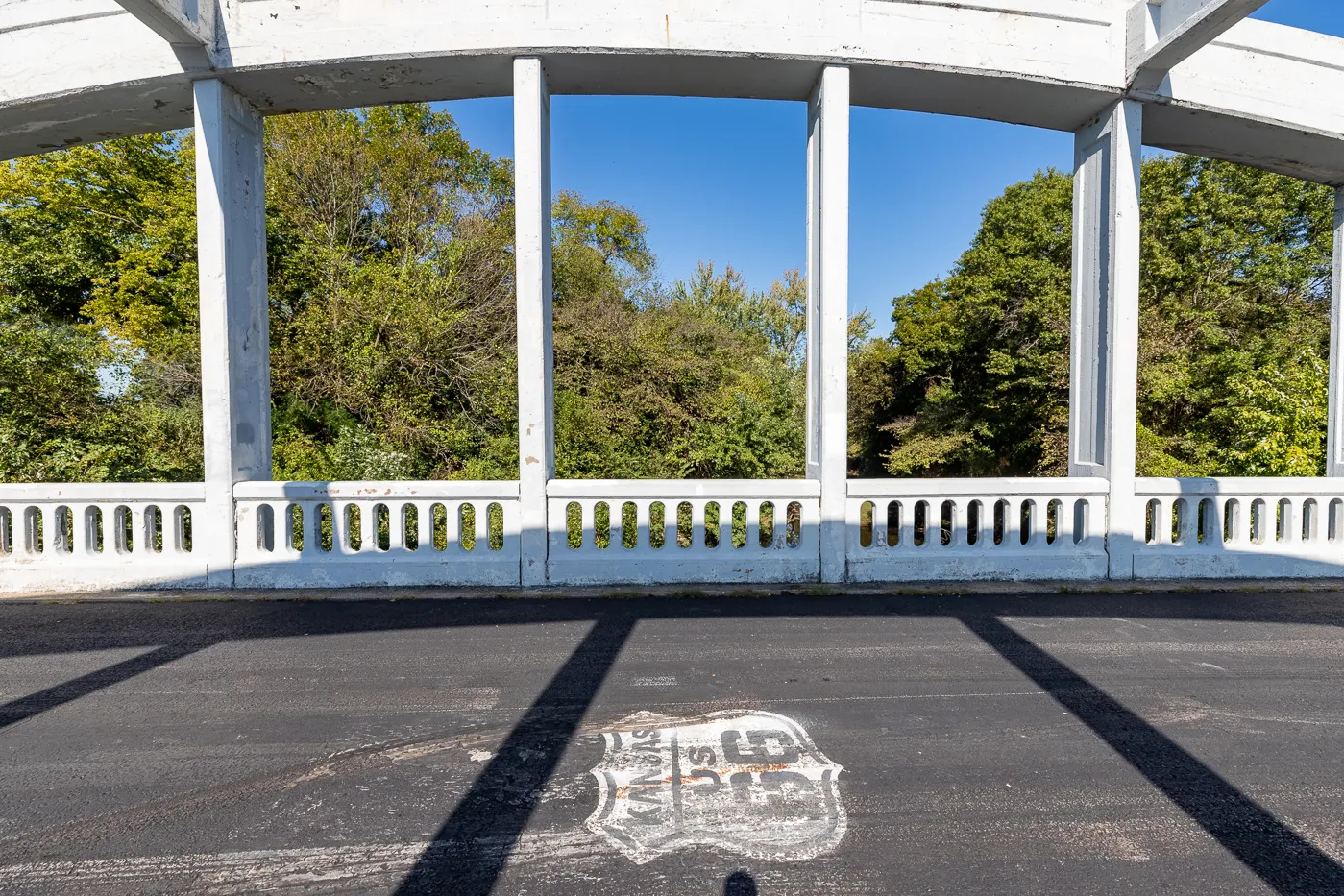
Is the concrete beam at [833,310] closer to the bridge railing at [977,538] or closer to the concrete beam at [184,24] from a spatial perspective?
the bridge railing at [977,538]

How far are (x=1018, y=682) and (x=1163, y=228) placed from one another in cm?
2341

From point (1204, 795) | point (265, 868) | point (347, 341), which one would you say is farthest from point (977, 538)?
point (347, 341)

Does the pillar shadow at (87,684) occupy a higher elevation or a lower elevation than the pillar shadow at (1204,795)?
lower

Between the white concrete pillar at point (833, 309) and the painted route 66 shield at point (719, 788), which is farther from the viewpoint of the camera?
the white concrete pillar at point (833, 309)

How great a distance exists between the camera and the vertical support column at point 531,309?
6.45 meters

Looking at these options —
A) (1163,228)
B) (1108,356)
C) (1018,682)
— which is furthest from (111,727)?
(1163,228)

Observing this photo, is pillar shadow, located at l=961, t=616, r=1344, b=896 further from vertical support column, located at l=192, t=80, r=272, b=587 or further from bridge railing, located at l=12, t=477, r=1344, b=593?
vertical support column, located at l=192, t=80, r=272, b=587

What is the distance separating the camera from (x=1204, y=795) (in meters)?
2.75

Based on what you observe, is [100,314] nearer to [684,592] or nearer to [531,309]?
[531,309]

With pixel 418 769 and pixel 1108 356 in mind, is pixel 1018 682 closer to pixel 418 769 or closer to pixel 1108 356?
pixel 418 769

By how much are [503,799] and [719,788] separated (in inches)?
34.0

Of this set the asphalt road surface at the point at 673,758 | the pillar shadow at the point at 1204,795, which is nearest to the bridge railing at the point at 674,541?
the asphalt road surface at the point at 673,758

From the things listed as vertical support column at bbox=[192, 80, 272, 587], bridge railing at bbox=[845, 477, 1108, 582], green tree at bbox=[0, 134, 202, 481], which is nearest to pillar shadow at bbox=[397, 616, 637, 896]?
bridge railing at bbox=[845, 477, 1108, 582]

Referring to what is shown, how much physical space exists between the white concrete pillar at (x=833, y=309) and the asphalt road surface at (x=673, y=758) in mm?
1525
